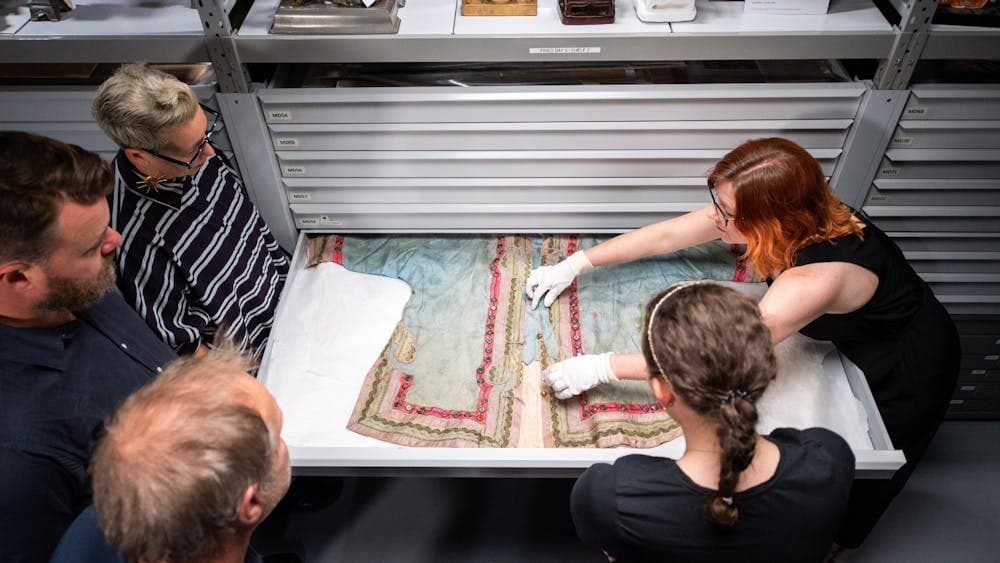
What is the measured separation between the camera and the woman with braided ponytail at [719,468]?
1.26 metres

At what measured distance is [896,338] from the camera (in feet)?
6.54

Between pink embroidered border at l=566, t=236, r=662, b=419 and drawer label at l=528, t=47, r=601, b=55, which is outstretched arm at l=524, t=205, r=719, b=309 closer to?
pink embroidered border at l=566, t=236, r=662, b=419

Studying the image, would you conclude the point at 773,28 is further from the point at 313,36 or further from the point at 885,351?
the point at 313,36

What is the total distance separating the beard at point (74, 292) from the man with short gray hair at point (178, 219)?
12.0 inches

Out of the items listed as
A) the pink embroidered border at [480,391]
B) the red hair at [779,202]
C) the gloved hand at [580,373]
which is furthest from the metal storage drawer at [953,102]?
the pink embroidered border at [480,391]

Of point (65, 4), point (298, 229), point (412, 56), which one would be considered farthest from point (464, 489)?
point (65, 4)

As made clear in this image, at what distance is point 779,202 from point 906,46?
0.64 meters

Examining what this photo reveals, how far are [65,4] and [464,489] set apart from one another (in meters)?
2.18

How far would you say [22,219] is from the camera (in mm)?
1381

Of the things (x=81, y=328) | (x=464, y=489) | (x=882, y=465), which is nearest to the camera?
(x=81, y=328)

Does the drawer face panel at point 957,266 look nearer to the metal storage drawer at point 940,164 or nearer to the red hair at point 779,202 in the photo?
the metal storage drawer at point 940,164

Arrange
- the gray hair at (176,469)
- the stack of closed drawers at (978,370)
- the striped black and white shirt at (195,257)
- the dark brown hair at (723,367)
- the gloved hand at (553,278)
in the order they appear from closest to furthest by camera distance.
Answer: the gray hair at (176,469)
the dark brown hair at (723,367)
the striped black and white shirt at (195,257)
the gloved hand at (553,278)
the stack of closed drawers at (978,370)

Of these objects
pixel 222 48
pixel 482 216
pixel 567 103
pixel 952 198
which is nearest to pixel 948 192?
pixel 952 198

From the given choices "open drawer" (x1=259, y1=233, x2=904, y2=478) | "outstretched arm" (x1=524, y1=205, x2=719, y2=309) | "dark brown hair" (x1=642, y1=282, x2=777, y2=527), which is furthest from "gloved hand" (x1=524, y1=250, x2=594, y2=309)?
"dark brown hair" (x1=642, y1=282, x2=777, y2=527)
